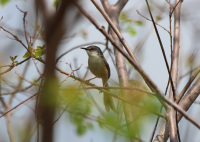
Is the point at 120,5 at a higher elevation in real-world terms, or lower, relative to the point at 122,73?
higher

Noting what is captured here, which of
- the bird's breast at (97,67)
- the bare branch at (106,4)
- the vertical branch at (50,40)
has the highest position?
the bare branch at (106,4)

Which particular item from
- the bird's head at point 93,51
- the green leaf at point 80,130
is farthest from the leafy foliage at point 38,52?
the bird's head at point 93,51

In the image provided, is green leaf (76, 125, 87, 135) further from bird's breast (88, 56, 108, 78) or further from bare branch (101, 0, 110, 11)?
bare branch (101, 0, 110, 11)

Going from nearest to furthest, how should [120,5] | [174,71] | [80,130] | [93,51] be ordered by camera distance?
[174,71], [120,5], [80,130], [93,51]

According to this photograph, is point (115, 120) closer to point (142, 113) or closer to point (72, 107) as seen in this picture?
point (142, 113)

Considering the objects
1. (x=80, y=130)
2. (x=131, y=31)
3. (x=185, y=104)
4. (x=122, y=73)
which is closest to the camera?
(x=185, y=104)

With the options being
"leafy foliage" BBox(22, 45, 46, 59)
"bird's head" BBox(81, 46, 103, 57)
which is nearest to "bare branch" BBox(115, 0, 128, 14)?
"bird's head" BBox(81, 46, 103, 57)

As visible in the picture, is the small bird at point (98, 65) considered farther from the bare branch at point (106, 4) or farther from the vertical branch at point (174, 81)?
the vertical branch at point (174, 81)

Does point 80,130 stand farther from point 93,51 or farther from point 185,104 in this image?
point 185,104

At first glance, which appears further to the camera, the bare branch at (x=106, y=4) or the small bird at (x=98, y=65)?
the small bird at (x=98, y=65)

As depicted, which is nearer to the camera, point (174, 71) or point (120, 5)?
point (174, 71)

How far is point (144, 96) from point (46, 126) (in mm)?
2380

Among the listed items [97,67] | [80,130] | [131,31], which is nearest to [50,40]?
[80,130]

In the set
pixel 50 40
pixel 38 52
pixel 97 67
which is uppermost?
pixel 97 67
